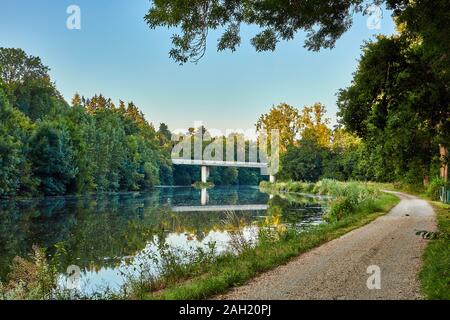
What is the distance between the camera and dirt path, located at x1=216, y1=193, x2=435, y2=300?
7051mm

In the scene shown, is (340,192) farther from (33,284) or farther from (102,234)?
(33,284)

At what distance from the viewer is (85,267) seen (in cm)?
1262

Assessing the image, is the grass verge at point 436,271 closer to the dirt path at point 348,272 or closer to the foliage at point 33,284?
the dirt path at point 348,272

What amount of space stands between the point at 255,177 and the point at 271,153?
54.9m

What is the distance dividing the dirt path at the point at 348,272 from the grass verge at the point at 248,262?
0.27 m

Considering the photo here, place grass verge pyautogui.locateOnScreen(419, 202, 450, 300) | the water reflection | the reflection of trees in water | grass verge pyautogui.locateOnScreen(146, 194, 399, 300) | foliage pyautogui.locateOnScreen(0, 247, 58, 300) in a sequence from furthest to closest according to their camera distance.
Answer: the reflection of trees in water < the water reflection < foliage pyautogui.locateOnScreen(0, 247, 58, 300) < grass verge pyautogui.locateOnScreen(146, 194, 399, 300) < grass verge pyautogui.locateOnScreen(419, 202, 450, 300)

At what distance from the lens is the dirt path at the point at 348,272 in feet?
23.1

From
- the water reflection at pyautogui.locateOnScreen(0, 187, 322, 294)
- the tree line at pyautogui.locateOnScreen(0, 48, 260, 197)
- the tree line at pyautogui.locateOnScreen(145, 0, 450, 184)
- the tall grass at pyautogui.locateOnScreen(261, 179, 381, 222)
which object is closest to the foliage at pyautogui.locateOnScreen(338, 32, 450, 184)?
the tree line at pyautogui.locateOnScreen(145, 0, 450, 184)

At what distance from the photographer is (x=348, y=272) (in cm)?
850

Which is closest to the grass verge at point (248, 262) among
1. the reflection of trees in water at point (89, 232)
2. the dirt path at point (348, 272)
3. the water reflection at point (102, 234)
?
the dirt path at point (348, 272)

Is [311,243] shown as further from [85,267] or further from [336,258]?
[85,267]

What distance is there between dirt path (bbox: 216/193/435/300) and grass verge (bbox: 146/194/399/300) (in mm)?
266

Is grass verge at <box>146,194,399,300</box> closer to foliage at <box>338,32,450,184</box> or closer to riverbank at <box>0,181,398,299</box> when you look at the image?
riverbank at <box>0,181,398,299</box>

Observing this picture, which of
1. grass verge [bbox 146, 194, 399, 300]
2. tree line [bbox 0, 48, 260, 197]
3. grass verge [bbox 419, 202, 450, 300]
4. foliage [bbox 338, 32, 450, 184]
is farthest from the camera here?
tree line [bbox 0, 48, 260, 197]
